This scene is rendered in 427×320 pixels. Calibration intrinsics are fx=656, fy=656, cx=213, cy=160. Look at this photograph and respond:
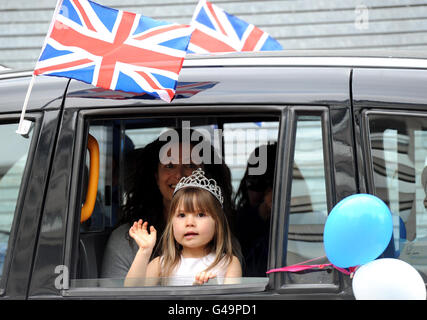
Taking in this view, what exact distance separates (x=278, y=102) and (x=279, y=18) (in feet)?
17.2

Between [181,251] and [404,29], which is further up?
[404,29]

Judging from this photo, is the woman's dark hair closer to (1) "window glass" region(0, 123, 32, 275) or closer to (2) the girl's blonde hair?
(2) the girl's blonde hair

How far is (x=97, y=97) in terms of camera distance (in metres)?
2.09

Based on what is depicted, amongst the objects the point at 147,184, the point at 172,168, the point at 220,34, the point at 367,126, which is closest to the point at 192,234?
the point at 172,168

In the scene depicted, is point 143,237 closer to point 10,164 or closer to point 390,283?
point 10,164

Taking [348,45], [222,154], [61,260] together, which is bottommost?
[61,260]

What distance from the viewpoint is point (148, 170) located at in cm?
299

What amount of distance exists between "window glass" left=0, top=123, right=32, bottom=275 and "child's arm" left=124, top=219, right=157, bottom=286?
0.41m

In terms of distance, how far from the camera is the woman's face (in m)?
2.73

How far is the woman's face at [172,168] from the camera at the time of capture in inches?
107

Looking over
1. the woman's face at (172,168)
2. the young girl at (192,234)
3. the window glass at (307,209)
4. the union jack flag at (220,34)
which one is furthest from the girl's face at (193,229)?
the union jack flag at (220,34)

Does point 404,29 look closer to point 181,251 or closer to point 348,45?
point 348,45

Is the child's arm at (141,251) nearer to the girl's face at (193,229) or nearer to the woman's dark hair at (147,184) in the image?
the girl's face at (193,229)
